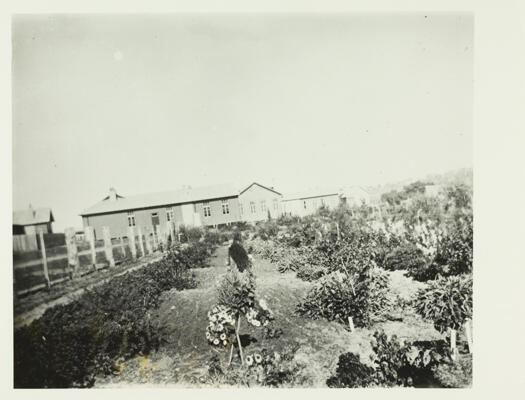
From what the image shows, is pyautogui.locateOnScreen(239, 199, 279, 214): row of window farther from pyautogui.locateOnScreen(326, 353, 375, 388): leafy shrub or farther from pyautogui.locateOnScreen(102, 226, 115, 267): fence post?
pyautogui.locateOnScreen(326, 353, 375, 388): leafy shrub

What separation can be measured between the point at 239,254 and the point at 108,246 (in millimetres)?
1627

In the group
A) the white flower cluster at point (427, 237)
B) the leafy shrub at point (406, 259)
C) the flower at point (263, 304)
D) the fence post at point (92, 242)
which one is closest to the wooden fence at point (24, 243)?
the fence post at point (92, 242)

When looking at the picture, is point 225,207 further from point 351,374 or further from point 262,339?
point 351,374

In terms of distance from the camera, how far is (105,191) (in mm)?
3107

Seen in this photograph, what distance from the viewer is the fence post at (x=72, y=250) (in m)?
3.12

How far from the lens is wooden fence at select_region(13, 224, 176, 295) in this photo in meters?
3.06

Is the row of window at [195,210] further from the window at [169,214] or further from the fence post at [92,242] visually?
the fence post at [92,242]

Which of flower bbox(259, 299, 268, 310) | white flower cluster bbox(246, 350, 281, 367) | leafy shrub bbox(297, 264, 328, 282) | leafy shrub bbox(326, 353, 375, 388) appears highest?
leafy shrub bbox(297, 264, 328, 282)

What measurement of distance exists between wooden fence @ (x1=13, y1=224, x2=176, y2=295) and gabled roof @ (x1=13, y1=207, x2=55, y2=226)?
0.64ft

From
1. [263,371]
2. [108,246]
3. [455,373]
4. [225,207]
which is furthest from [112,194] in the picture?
[455,373]

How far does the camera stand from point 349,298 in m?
3.10

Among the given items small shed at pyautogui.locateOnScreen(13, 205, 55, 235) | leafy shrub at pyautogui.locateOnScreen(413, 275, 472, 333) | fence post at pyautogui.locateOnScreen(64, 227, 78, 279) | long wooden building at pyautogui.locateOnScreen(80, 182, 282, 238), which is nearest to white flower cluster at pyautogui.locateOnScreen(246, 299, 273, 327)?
long wooden building at pyautogui.locateOnScreen(80, 182, 282, 238)

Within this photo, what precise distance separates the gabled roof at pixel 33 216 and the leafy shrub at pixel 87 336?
38.6 inches

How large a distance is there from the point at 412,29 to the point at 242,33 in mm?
1930
